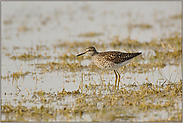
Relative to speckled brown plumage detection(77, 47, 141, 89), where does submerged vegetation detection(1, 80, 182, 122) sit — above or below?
below

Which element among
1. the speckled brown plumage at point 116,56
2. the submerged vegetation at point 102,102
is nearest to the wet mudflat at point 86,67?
the submerged vegetation at point 102,102

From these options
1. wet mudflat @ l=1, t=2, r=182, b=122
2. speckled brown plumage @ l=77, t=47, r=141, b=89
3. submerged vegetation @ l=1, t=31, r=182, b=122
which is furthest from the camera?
speckled brown plumage @ l=77, t=47, r=141, b=89

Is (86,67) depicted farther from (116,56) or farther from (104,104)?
(104,104)

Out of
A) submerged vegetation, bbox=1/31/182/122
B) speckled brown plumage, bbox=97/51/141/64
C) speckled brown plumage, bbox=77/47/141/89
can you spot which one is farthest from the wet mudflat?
speckled brown plumage, bbox=97/51/141/64

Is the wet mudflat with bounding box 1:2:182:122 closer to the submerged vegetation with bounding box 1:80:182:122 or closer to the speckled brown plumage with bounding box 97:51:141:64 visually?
the submerged vegetation with bounding box 1:80:182:122

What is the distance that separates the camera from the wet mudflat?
790 centimetres

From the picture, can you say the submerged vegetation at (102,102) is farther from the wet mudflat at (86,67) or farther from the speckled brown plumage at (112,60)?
the speckled brown plumage at (112,60)

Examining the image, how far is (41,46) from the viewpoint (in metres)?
15.9

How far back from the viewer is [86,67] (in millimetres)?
12422

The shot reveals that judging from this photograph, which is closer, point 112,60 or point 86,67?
point 112,60

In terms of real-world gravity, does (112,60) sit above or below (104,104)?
above

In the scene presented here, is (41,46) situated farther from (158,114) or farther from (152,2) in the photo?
(152,2)

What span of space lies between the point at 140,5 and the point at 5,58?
48.6ft

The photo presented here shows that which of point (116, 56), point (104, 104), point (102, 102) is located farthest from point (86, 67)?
point (104, 104)
